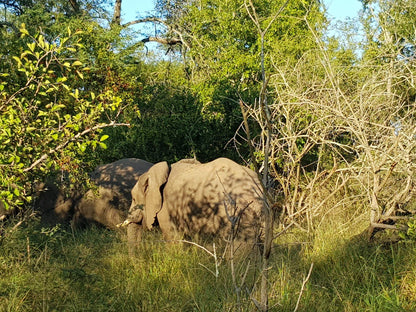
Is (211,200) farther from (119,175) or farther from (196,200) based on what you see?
(119,175)

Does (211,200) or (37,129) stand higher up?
(37,129)

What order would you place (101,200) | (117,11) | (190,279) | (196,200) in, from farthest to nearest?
(117,11) < (101,200) < (196,200) < (190,279)

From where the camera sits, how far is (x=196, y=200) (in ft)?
23.8

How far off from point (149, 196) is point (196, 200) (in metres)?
0.94

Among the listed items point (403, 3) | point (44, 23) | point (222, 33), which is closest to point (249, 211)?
point (403, 3)

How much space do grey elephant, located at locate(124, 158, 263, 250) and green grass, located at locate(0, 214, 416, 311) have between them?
41 cm

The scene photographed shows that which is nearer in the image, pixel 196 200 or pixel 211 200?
pixel 211 200

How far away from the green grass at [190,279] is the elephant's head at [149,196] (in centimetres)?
60

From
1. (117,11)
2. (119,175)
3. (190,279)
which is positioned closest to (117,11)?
(117,11)

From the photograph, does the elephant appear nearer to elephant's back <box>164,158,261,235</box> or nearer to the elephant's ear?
the elephant's ear

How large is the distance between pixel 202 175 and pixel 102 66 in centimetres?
572

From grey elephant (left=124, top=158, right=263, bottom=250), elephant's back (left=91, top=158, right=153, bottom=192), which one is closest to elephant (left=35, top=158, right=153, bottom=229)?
elephant's back (left=91, top=158, right=153, bottom=192)

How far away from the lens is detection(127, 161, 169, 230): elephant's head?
25.7 ft

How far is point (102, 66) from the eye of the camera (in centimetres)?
1211
